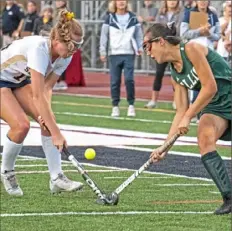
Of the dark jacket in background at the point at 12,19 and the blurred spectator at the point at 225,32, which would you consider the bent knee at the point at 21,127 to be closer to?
the blurred spectator at the point at 225,32

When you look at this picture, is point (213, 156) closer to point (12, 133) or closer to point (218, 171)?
point (218, 171)

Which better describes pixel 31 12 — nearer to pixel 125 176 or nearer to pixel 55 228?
pixel 125 176

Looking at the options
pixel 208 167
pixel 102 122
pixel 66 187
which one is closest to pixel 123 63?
pixel 102 122

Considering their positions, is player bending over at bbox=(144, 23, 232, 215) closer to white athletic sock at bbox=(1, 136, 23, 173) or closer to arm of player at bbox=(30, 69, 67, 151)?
arm of player at bbox=(30, 69, 67, 151)

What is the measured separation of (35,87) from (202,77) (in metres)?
1.56

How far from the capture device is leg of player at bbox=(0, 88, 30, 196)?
35.2ft

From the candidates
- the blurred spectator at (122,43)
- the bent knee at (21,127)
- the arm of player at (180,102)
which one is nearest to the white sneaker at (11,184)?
the bent knee at (21,127)

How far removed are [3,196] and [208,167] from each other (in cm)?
219

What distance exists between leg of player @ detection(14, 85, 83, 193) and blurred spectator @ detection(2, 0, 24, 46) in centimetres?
1803

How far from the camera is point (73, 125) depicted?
59.9 ft

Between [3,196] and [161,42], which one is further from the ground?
[161,42]

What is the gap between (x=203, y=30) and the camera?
1862 cm

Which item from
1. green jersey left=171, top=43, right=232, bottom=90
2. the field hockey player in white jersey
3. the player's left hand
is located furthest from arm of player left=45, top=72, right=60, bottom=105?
the player's left hand

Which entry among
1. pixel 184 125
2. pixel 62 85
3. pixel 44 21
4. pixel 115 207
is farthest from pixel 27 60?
pixel 62 85
